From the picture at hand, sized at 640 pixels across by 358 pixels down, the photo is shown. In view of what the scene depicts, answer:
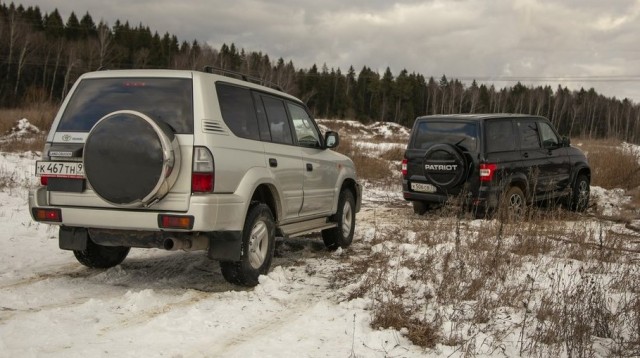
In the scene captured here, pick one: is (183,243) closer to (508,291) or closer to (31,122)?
(508,291)

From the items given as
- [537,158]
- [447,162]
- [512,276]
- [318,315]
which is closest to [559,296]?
[512,276]

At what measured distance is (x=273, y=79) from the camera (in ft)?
276

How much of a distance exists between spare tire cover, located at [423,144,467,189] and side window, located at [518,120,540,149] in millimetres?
1632

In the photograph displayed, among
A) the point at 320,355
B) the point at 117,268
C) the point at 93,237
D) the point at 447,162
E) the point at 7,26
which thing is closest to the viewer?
Answer: the point at 320,355

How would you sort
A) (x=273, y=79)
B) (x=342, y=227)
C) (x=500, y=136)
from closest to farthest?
(x=342, y=227) < (x=500, y=136) < (x=273, y=79)

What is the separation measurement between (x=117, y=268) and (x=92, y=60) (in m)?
71.6

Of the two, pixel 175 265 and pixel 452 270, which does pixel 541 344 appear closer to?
pixel 452 270

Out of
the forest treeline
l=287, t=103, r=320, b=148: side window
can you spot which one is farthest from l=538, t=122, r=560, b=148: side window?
the forest treeline

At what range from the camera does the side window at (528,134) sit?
10.2m

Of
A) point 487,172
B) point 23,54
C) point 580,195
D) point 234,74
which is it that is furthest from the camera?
point 23,54

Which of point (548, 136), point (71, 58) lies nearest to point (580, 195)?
point (548, 136)

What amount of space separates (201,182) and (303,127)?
250 centimetres

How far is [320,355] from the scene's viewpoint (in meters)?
3.70

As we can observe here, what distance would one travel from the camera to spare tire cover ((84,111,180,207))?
4.45 metres
